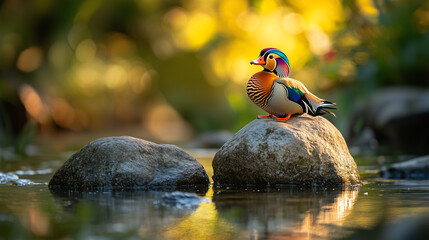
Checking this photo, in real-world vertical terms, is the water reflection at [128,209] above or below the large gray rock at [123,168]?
below

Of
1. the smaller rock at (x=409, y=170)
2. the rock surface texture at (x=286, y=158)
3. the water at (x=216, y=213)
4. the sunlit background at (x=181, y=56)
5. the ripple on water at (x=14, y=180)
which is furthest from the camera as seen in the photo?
the sunlit background at (x=181, y=56)

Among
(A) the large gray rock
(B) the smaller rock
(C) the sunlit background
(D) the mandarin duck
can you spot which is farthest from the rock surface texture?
(C) the sunlit background

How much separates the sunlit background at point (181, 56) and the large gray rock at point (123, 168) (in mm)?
7536

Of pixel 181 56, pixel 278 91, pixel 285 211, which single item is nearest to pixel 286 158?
pixel 278 91

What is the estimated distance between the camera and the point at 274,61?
18.0ft

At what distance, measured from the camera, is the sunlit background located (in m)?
12.9

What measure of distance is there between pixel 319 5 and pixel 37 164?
14573 mm

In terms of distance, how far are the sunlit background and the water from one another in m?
8.05

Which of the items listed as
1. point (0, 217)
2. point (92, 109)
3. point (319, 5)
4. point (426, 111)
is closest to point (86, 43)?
point (92, 109)

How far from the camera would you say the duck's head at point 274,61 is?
546 centimetres

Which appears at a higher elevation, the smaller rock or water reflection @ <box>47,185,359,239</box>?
the smaller rock

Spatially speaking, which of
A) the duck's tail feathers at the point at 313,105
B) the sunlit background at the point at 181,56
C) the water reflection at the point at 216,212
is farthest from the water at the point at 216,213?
the sunlit background at the point at 181,56

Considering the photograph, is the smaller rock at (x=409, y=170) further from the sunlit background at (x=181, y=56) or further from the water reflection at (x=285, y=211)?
the sunlit background at (x=181, y=56)

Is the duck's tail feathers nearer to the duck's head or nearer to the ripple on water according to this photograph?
the duck's head
